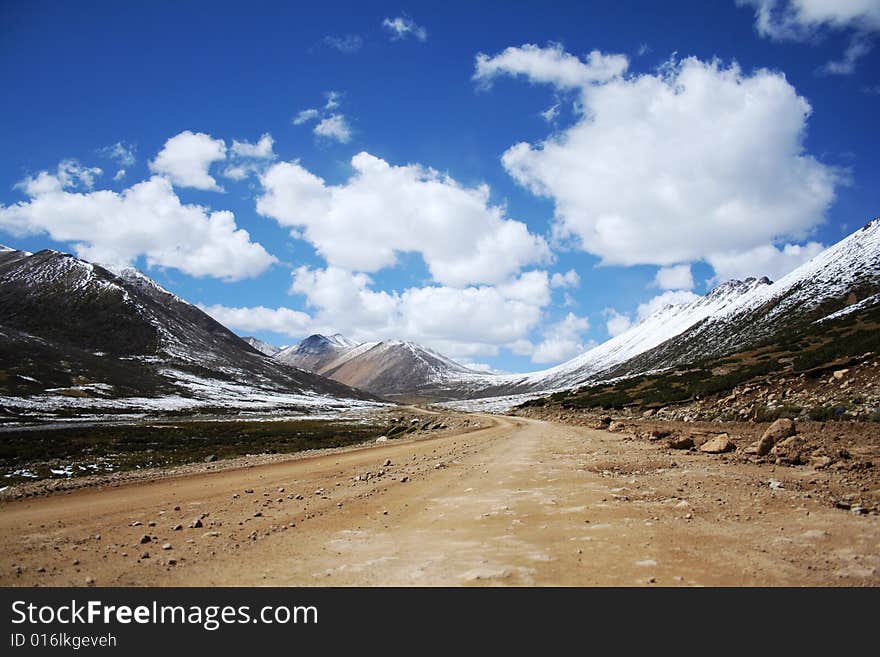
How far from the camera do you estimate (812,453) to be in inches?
628

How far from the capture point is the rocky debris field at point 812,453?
11633 millimetres

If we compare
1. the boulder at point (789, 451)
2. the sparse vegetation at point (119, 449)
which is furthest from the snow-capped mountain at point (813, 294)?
the boulder at point (789, 451)

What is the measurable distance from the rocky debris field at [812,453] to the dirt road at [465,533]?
569mm

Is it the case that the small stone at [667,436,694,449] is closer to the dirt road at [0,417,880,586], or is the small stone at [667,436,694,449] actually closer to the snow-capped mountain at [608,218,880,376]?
the dirt road at [0,417,880,586]

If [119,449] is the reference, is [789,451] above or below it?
above

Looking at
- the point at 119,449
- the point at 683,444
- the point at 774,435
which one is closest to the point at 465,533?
the point at 774,435

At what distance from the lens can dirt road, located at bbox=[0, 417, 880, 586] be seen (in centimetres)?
763

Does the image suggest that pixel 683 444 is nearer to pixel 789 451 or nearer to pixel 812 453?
pixel 789 451

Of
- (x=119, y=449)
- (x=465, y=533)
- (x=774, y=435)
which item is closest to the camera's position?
(x=465, y=533)

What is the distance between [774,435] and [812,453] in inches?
75.1

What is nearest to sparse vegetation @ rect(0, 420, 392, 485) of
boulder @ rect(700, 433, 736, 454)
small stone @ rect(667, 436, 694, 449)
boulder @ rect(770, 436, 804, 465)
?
small stone @ rect(667, 436, 694, 449)

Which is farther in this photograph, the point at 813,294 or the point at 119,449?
the point at 813,294

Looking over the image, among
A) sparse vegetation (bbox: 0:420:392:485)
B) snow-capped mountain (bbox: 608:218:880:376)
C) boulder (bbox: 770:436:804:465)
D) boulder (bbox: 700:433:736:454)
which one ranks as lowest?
A: sparse vegetation (bbox: 0:420:392:485)
